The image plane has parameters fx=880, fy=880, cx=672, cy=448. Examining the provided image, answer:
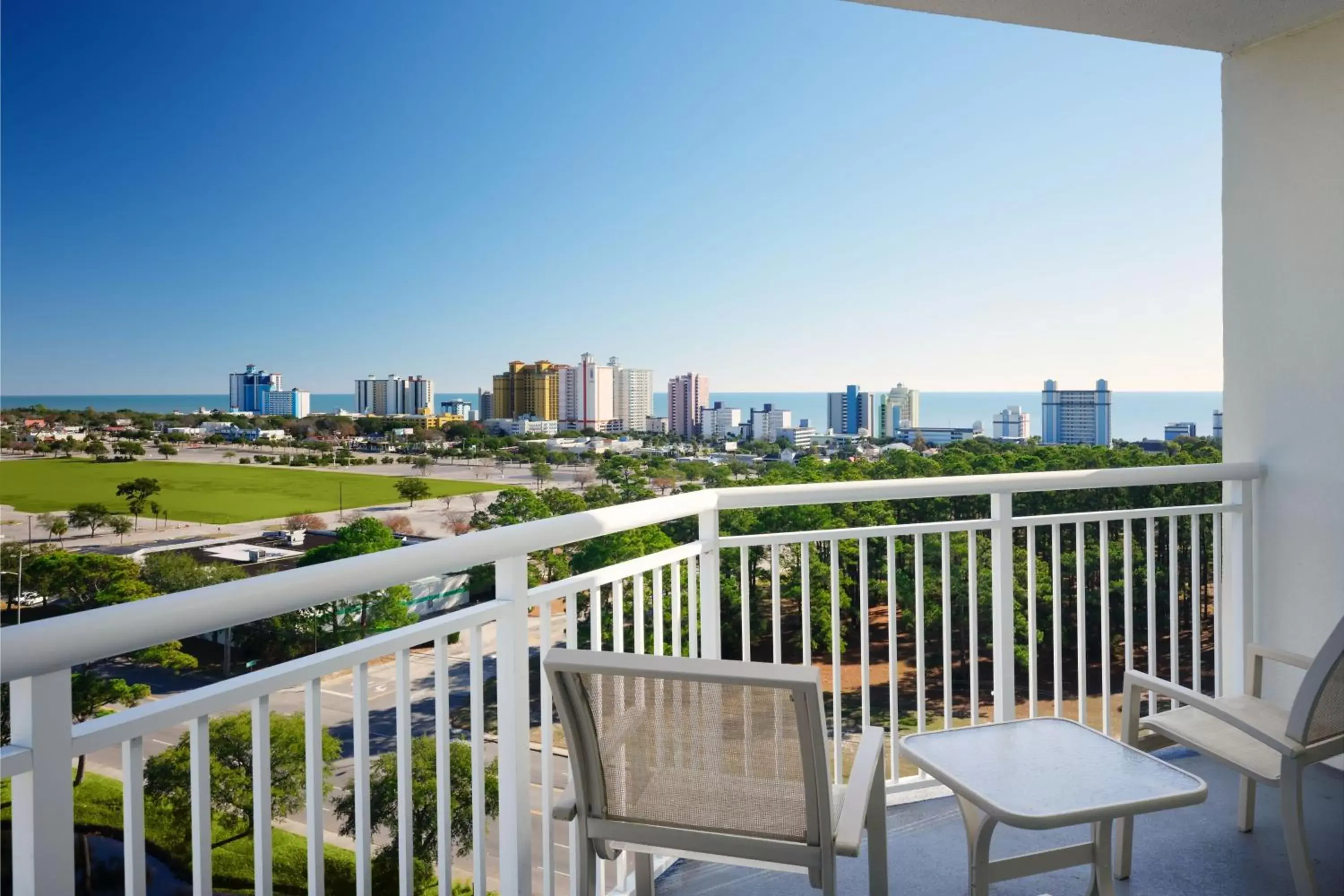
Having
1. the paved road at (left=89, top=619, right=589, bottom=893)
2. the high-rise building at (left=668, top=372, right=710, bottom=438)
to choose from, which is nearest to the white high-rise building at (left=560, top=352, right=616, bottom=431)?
the high-rise building at (left=668, top=372, right=710, bottom=438)

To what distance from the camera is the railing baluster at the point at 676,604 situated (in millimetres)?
2496

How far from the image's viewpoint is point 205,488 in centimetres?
927

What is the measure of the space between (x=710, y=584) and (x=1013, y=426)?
8.39 metres

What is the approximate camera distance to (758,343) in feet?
56.7

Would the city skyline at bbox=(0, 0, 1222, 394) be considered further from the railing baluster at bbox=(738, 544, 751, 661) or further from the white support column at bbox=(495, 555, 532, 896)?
the white support column at bbox=(495, 555, 532, 896)

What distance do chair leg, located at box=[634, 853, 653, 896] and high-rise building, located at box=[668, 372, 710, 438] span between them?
9.51 m

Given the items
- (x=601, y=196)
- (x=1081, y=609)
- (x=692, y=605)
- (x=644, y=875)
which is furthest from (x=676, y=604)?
(x=601, y=196)

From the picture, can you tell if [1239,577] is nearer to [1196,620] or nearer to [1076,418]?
[1196,620]

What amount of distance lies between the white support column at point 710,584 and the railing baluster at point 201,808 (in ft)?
5.10

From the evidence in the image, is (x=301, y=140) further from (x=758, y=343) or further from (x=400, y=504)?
(x=758, y=343)

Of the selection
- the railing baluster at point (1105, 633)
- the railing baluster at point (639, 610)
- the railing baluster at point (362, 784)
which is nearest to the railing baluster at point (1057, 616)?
the railing baluster at point (1105, 633)

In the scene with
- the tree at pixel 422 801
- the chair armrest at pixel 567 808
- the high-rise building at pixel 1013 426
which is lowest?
the tree at pixel 422 801

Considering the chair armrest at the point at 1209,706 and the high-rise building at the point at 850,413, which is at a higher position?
the high-rise building at the point at 850,413

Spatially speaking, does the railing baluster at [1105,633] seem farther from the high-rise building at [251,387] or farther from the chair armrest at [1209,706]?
the high-rise building at [251,387]
